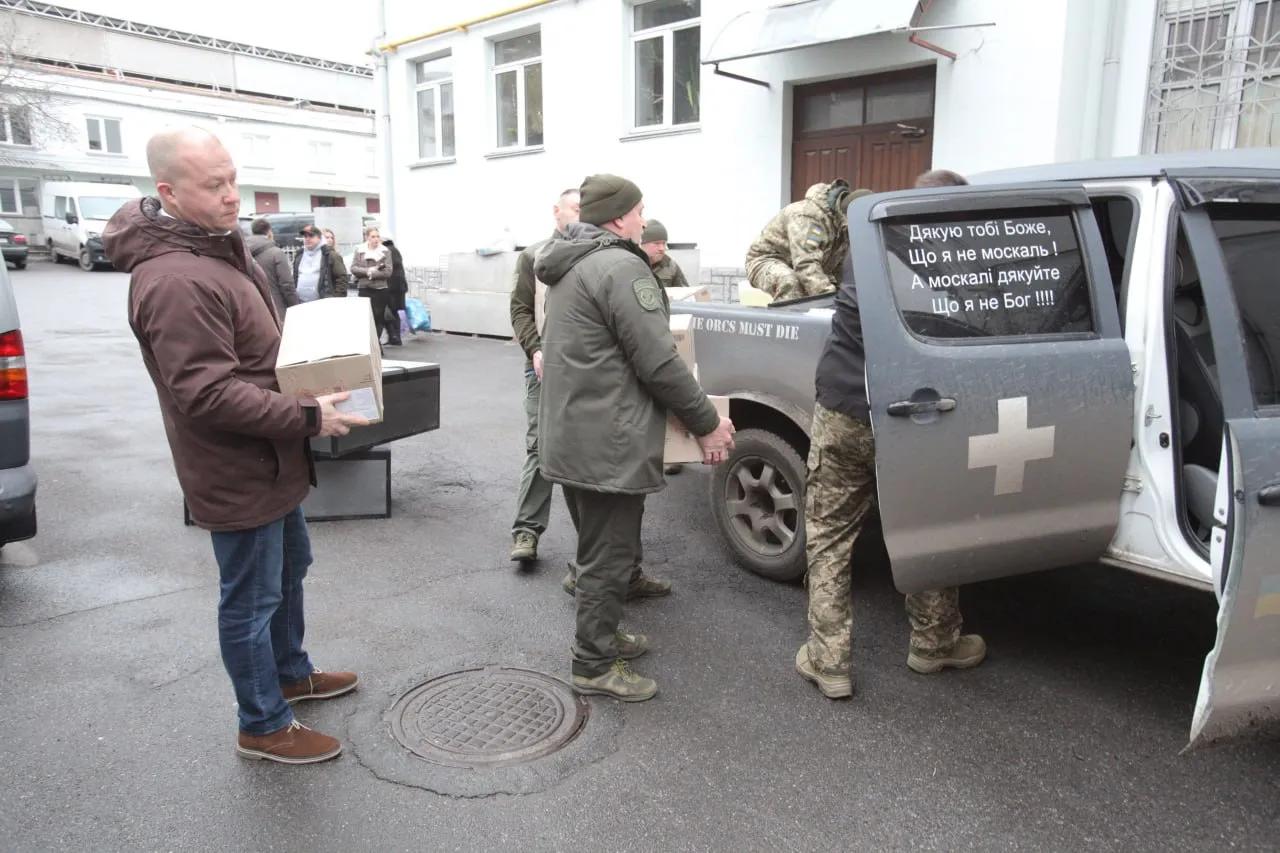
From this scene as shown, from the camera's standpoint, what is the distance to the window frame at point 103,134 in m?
37.5

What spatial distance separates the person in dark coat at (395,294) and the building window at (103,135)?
105 feet

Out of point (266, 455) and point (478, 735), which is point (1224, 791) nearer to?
point (478, 735)

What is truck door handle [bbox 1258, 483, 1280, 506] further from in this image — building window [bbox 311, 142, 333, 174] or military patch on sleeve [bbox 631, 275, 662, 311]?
building window [bbox 311, 142, 333, 174]

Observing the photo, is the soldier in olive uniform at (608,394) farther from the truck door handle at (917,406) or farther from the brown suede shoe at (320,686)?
the brown suede shoe at (320,686)

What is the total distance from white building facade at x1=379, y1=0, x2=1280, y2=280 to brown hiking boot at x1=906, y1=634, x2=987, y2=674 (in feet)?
19.6

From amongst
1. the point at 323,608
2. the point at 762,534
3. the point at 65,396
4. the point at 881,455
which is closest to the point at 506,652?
the point at 323,608

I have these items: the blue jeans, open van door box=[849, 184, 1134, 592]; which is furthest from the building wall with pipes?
the blue jeans

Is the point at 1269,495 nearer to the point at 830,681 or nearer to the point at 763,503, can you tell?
the point at 830,681

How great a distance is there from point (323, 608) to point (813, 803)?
95.5 inches

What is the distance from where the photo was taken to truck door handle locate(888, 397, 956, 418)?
2898mm

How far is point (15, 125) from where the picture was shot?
115 feet

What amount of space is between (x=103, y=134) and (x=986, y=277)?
143 ft

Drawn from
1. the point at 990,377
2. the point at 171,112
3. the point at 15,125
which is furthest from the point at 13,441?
the point at 171,112

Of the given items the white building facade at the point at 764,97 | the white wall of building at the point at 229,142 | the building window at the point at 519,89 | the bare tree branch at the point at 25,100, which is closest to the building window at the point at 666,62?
the white building facade at the point at 764,97
